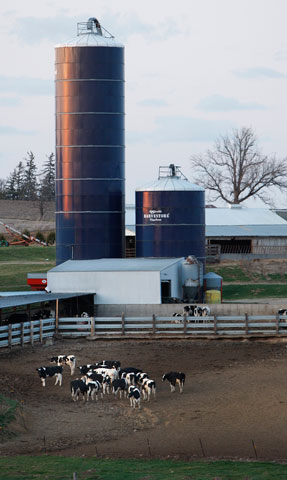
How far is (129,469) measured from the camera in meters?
16.3

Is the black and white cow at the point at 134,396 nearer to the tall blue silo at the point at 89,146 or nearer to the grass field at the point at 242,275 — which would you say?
the tall blue silo at the point at 89,146

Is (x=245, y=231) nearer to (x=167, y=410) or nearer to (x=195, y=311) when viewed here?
(x=195, y=311)

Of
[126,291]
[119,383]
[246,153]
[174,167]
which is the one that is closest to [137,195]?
[174,167]

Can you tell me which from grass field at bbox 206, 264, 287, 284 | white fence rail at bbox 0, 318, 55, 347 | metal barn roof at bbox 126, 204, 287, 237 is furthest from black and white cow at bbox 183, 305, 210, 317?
metal barn roof at bbox 126, 204, 287, 237

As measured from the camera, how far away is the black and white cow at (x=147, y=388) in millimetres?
23606

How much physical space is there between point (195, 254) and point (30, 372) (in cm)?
2230

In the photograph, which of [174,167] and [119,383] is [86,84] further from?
[119,383]

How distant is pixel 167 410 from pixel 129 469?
244 inches

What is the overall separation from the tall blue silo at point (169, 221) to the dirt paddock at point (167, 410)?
1607 centimetres

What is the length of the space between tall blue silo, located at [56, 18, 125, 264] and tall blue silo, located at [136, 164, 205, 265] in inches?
76.3

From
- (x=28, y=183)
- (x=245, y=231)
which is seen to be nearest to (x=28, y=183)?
(x=28, y=183)

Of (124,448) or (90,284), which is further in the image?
(90,284)

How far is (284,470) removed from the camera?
1600 cm

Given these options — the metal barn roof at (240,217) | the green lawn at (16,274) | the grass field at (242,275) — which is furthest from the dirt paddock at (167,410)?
the metal barn roof at (240,217)
